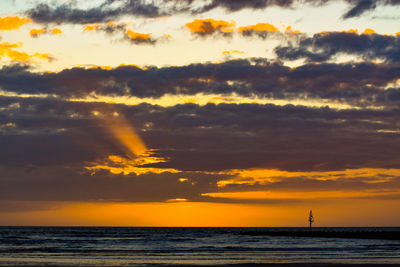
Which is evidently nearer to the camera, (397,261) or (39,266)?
(39,266)

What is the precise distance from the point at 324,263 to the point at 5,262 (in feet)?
87.1

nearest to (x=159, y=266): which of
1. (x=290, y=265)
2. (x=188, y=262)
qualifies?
(x=188, y=262)

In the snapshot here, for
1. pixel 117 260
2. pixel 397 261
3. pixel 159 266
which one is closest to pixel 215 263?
pixel 159 266

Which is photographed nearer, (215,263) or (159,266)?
(159,266)

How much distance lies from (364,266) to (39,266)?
2544 cm

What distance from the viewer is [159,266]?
42.9m

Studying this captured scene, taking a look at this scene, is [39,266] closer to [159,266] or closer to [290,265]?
[159,266]

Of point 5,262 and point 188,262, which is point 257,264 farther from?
point 5,262

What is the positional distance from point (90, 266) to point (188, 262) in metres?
8.69

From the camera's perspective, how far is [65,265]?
4338 cm

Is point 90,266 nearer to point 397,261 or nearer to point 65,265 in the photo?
point 65,265

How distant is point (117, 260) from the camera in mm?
48500

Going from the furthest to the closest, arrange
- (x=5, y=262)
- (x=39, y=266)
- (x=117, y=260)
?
(x=117, y=260), (x=5, y=262), (x=39, y=266)

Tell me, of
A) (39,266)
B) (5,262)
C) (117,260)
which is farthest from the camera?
(117,260)
